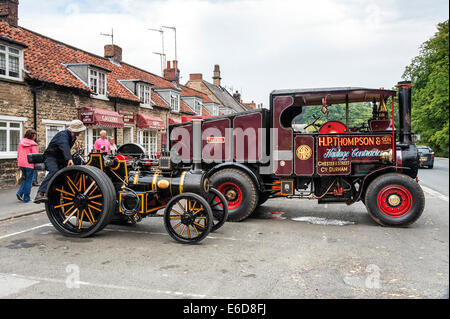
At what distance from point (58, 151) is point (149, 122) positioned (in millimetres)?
15981

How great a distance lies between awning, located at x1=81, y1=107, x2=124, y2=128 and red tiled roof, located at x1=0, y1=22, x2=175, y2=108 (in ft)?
3.43

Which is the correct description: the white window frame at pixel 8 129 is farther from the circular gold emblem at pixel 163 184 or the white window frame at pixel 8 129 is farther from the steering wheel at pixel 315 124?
the steering wheel at pixel 315 124

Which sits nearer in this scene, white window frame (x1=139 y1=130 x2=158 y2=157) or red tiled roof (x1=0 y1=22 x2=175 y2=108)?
red tiled roof (x1=0 y1=22 x2=175 y2=108)

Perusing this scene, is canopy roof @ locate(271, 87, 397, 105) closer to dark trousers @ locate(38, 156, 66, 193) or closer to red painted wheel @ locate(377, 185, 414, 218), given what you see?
red painted wheel @ locate(377, 185, 414, 218)

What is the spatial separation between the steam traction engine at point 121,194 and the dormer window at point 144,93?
17.3 m

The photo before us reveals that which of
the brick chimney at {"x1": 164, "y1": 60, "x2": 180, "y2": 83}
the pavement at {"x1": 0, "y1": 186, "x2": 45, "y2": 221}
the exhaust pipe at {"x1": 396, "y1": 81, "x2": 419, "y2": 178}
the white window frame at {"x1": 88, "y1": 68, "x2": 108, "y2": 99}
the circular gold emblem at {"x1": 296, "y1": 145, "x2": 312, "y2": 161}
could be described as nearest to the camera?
the exhaust pipe at {"x1": 396, "y1": 81, "x2": 419, "y2": 178}

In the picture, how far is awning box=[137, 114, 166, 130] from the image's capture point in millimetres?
22172

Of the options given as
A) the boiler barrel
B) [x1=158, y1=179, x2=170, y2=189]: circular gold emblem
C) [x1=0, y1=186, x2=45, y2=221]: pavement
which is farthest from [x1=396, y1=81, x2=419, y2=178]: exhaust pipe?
[x1=0, y1=186, x2=45, y2=221]: pavement

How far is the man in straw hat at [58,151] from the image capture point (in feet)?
21.3

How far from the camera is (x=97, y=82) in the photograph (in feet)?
62.1

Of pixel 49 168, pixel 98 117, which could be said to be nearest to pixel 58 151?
pixel 49 168

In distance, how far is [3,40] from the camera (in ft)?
43.6
